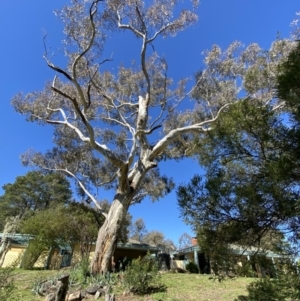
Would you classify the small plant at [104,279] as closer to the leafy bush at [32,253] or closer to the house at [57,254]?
the house at [57,254]

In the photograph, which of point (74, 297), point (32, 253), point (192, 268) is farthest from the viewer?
point (192, 268)

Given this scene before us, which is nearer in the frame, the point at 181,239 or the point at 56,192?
the point at 56,192

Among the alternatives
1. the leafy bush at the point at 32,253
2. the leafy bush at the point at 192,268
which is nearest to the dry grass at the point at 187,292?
the leafy bush at the point at 32,253

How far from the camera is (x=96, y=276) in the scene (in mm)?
6160

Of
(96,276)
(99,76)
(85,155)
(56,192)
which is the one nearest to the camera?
(96,276)

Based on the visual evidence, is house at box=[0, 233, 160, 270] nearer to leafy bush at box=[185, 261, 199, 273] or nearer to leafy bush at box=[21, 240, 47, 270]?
leafy bush at box=[21, 240, 47, 270]

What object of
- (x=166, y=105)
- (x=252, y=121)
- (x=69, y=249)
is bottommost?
(x=252, y=121)

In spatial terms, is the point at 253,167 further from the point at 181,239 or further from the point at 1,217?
the point at 181,239

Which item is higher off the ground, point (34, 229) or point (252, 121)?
point (34, 229)

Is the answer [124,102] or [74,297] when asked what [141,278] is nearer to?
[74,297]

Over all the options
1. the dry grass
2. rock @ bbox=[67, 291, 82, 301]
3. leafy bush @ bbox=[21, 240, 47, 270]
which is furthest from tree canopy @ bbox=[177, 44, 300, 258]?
leafy bush @ bbox=[21, 240, 47, 270]

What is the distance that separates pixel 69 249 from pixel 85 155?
229 inches

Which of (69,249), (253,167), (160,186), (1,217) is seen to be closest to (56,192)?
(1,217)

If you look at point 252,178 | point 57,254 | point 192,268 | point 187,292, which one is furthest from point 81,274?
point 192,268
